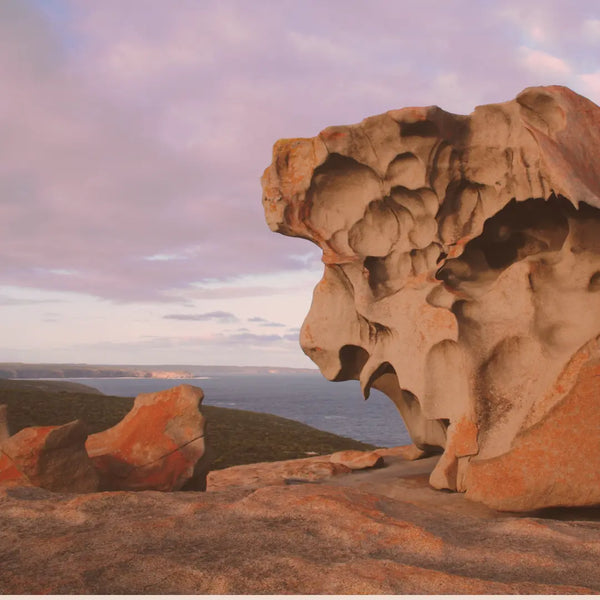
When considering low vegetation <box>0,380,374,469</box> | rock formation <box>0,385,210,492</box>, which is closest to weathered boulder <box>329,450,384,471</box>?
rock formation <box>0,385,210,492</box>

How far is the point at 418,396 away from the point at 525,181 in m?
3.24

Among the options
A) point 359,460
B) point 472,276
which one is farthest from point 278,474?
point 472,276

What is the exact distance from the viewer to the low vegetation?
65.7ft

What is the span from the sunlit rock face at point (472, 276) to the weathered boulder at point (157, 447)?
7.70ft

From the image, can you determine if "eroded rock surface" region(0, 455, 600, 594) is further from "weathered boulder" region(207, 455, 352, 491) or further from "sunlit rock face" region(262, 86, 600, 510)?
"weathered boulder" region(207, 455, 352, 491)

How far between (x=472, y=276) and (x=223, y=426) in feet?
66.6

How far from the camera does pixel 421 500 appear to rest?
7562 mm

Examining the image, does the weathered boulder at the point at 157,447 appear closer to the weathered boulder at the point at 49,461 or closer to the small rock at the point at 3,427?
the weathered boulder at the point at 49,461

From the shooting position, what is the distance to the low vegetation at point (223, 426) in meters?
20.0

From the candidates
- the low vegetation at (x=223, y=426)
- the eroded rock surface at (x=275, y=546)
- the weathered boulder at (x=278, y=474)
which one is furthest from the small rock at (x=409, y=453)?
the eroded rock surface at (x=275, y=546)

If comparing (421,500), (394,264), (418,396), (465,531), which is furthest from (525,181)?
(465,531)

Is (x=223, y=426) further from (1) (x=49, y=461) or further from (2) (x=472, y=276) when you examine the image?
(1) (x=49, y=461)

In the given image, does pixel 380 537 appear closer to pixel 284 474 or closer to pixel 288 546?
pixel 288 546

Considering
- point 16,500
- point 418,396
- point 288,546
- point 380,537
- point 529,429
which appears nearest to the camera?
point 288,546
